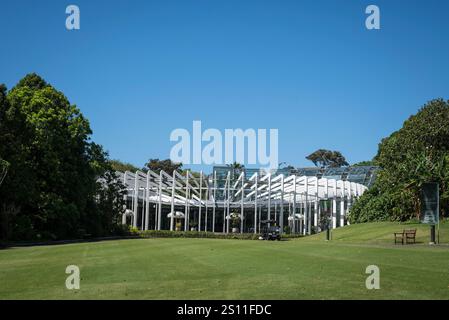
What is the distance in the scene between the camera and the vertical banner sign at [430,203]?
2794 centimetres

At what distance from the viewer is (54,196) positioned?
40250 millimetres

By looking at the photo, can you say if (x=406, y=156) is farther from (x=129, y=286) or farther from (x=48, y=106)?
(x=129, y=286)

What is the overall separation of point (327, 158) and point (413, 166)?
79919mm

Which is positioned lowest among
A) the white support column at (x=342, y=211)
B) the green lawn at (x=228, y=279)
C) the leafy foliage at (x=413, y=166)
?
the green lawn at (x=228, y=279)

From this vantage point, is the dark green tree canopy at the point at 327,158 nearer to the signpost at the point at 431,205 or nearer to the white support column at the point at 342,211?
the white support column at the point at 342,211

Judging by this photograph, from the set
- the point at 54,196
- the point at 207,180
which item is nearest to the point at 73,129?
the point at 54,196

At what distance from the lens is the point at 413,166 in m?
42.4

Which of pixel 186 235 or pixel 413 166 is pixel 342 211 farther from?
pixel 413 166

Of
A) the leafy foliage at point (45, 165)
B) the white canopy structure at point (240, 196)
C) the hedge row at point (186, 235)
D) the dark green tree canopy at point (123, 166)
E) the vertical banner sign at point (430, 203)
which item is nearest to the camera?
the vertical banner sign at point (430, 203)

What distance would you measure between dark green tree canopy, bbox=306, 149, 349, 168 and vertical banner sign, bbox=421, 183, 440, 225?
92.1 metres

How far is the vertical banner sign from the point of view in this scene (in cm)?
2794

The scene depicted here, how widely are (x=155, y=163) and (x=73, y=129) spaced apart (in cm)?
6360

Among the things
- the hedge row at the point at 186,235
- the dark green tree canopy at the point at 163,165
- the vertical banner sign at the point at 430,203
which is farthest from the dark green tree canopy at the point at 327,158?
the vertical banner sign at the point at 430,203

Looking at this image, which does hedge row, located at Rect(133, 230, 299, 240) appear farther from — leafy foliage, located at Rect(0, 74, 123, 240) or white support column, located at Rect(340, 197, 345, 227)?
white support column, located at Rect(340, 197, 345, 227)
